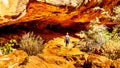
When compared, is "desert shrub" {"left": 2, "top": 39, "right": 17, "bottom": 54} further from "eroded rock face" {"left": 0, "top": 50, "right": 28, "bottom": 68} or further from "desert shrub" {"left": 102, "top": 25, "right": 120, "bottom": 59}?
"desert shrub" {"left": 102, "top": 25, "right": 120, "bottom": 59}

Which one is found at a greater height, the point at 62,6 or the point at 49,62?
the point at 62,6

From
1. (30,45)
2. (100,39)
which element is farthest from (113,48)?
(30,45)

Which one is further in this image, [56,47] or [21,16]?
[56,47]

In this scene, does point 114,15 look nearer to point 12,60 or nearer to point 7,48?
point 7,48

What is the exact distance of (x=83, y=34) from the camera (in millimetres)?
13172

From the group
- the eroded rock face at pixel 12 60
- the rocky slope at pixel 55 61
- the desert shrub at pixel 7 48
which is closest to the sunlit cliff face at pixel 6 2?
the rocky slope at pixel 55 61

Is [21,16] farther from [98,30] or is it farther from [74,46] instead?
[98,30]

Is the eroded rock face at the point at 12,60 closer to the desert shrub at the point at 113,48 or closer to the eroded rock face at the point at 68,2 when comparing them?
the eroded rock face at the point at 68,2

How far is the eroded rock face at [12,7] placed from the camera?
8.88 metres

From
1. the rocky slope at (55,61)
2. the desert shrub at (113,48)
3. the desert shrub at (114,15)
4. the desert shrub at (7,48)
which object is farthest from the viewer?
the desert shrub at (114,15)

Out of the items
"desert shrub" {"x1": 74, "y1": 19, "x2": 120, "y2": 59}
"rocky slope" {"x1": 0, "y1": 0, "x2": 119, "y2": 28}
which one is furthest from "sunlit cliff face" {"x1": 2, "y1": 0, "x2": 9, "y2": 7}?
"desert shrub" {"x1": 74, "y1": 19, "x2": 120, "y2": 59}

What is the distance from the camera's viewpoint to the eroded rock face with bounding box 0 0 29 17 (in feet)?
29.1

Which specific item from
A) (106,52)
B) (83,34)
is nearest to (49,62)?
(106,52)

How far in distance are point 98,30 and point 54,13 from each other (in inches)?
131
